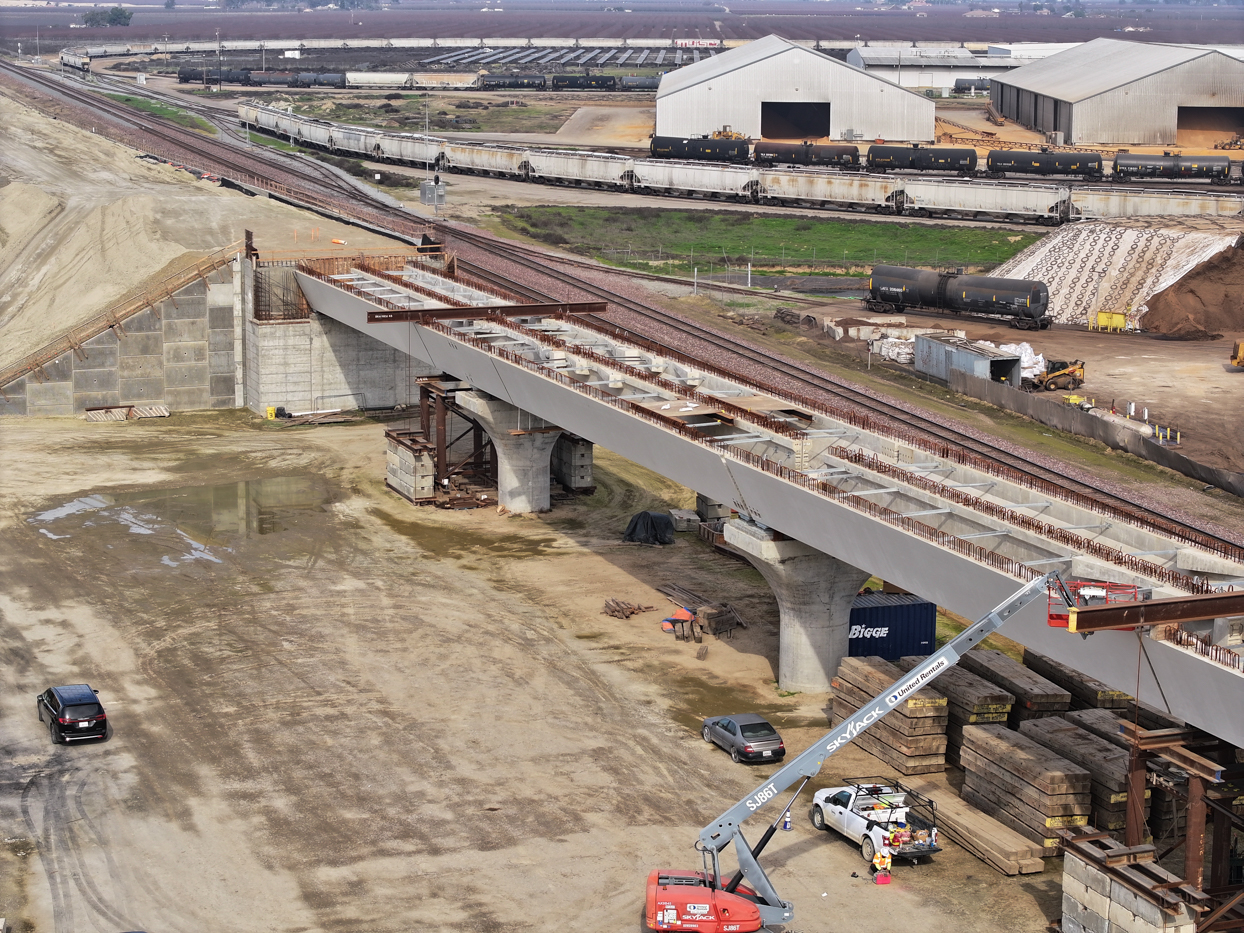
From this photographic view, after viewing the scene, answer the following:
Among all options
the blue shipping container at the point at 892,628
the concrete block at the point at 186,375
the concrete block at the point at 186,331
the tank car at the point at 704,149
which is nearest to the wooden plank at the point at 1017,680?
the blue shipping container at the point at 892,628

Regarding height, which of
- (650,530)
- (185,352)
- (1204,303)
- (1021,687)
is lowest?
(1021,687)

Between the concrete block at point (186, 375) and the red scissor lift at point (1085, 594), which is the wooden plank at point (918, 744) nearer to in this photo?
the red scissor lift at point (1085, 594)

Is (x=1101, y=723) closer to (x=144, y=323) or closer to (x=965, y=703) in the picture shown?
(x=965, y=703)

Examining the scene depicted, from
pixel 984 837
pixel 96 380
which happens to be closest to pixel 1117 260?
pixel 96 380

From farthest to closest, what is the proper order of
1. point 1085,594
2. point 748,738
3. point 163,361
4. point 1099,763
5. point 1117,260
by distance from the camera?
point 1117,260
point 163,361
point 748,738
point 1099,763
point 1085,594

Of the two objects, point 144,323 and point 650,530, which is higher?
point 144,323

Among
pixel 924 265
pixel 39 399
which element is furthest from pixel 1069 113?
pixel 39 399
